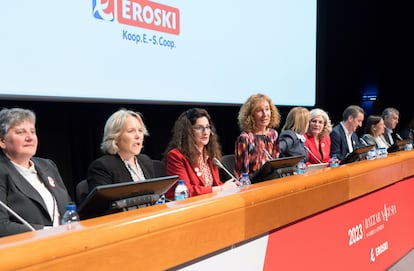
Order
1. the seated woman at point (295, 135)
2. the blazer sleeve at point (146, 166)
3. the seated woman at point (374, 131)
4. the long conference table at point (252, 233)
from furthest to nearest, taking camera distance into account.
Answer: the seated woman at point (374, 131)
the seated woman at point (295, 135)
the blazer sleeve at point (146, 166)
the long conference table at point (252, 233)

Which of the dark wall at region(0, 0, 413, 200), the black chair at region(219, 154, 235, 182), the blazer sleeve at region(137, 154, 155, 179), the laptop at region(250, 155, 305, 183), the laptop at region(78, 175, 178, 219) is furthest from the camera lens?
the dark wall at region(0, 0, 413, 200)

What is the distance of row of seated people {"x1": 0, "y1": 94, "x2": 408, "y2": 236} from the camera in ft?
6.40

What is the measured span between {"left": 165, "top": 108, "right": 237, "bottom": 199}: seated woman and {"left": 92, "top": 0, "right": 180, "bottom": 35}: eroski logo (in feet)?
2.36

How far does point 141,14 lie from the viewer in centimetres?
305

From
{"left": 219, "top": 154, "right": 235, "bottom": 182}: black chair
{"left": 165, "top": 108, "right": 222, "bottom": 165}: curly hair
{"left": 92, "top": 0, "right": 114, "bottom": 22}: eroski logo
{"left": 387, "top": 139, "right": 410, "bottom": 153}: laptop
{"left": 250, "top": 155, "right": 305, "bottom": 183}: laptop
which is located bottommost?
{"left": 219, "top": 154, "right": 235, "bottom": 182}: black chair

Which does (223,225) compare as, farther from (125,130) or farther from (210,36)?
(210,36)

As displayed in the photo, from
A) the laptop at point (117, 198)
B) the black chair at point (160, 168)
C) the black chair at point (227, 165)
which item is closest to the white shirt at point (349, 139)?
the black chair at point (227, 165)

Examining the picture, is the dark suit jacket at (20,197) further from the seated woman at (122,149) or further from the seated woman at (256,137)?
the seated woman at (256,137)

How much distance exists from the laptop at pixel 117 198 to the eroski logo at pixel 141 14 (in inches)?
65.1

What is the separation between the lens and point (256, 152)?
3.13 meters

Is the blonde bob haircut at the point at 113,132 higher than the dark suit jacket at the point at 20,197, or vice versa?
the blonde bob haircut at the point at 113,132

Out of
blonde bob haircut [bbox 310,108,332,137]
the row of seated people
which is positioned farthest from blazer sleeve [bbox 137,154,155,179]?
blonde bob haircut [bbox 310,108,332,137]

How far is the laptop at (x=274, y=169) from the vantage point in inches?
84.3

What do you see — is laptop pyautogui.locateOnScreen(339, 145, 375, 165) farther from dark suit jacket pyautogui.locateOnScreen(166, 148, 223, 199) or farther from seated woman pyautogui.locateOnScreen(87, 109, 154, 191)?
seated woman pyautogui.locateOnScreen(87, 109, 154, 191)
